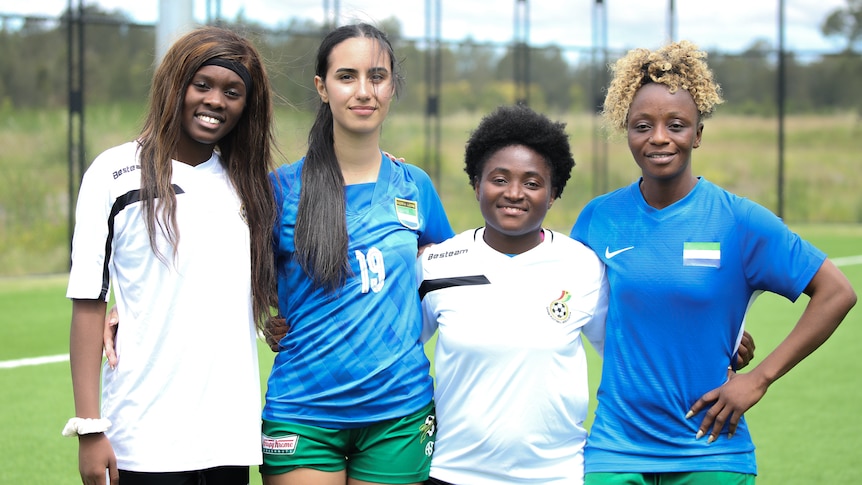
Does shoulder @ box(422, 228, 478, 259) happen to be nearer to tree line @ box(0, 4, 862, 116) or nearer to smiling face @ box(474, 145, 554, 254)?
smiling face @ box(474, 145, 554, 254)

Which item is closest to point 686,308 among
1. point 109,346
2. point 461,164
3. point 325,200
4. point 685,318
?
point 685,318

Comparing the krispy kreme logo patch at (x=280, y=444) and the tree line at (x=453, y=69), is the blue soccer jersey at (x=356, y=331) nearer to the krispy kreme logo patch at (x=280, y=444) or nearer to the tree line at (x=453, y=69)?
the krispy kreme logo patch at (x=280, y=444)

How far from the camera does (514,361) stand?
9.54 feet

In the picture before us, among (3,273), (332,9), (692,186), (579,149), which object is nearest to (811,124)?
(579,149)

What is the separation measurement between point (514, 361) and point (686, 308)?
0.53 m

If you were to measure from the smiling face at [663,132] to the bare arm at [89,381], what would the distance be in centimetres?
165

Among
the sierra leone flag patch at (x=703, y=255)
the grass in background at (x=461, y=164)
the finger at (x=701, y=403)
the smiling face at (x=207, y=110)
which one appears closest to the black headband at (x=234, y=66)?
the smiling face at (x=207, y=110)

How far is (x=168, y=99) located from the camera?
2.88 m

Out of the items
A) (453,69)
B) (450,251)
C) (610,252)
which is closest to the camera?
(610,252)

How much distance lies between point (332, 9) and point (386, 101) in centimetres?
1217

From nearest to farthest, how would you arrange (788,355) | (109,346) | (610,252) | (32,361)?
(109,346) < (788,355) < (610,252) < (32,361)

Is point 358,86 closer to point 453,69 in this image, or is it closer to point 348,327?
point 348,327

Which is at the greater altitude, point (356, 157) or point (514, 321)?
point (356, 157)

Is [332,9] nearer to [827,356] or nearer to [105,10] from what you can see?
[105,10]
